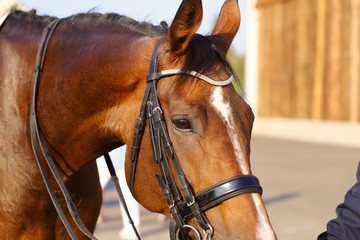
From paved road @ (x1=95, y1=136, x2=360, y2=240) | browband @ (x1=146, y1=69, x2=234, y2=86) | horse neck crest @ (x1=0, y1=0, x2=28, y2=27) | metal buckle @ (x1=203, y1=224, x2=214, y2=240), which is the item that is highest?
horse neck crest @ (x1=0, y1=0, x2=28, y2=27)

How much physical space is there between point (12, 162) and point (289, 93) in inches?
611

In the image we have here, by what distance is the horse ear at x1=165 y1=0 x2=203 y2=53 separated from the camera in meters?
1.76

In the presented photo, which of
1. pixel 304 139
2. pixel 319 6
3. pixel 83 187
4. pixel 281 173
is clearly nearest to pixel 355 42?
pixel 319 6

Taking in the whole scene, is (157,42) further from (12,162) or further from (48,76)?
(12,162)

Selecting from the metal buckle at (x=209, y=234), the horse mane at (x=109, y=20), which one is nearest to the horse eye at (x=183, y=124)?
the metal buckle at (x=209, y=234)

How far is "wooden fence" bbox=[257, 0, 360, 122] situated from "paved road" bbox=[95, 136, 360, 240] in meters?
1.99

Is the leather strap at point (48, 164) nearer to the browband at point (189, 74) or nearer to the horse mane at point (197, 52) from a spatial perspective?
the horse mane at point (197, 52)

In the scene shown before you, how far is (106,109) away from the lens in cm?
207

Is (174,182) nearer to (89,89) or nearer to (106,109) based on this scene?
(106,109)

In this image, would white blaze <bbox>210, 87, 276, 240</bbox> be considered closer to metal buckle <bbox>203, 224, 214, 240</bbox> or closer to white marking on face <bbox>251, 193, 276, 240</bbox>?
white marking on face <bbox>251, 193, 276, 240</bbox>

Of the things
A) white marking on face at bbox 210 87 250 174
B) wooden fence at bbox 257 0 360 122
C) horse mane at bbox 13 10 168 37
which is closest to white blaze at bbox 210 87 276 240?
white marking on face at bbox 210 87 250 174

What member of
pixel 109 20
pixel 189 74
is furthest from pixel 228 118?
pixel 109 20

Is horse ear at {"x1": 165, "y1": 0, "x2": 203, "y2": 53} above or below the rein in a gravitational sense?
above

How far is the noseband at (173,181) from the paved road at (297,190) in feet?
11.8
